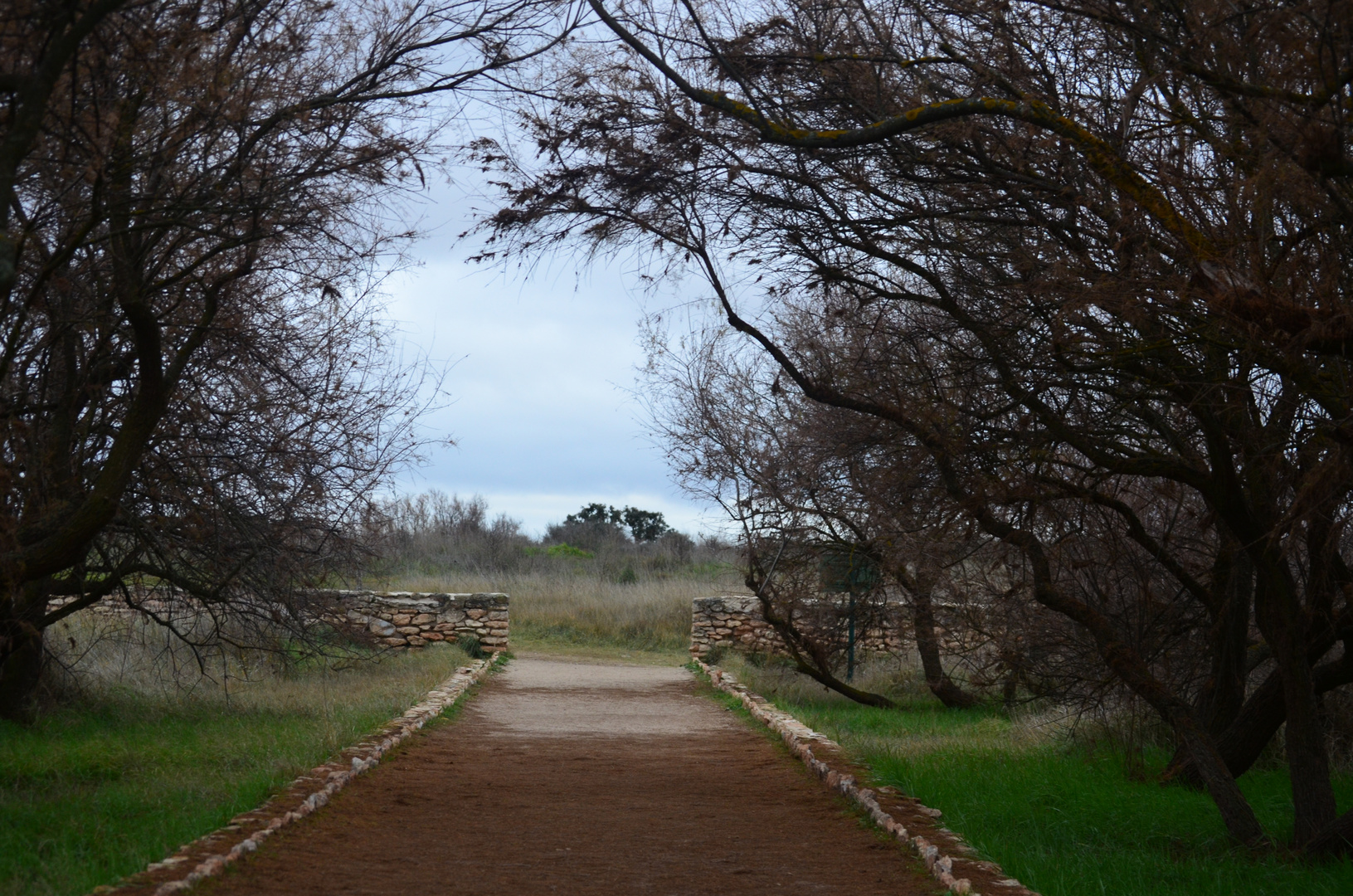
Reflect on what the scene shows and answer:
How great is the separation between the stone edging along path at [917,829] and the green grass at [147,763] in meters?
3.78

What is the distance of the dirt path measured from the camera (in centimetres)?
580

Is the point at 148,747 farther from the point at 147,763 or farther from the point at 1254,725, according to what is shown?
the point at 1254,725

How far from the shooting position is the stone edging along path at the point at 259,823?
5.01m

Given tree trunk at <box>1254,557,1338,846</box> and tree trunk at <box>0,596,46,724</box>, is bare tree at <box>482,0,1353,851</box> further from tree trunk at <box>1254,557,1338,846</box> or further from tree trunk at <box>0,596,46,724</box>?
tree trunk at <box>0,596,46,724</box>

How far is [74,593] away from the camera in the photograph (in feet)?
35.1

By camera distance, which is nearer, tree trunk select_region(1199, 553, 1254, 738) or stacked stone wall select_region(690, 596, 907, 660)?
tree trunk select_region(1199, 553, 1254, 738)

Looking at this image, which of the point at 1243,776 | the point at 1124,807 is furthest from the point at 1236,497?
the point at 1243,776

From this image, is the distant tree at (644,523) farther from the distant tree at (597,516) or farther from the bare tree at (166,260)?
the bare tree at (166,260)

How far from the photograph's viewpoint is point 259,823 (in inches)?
251

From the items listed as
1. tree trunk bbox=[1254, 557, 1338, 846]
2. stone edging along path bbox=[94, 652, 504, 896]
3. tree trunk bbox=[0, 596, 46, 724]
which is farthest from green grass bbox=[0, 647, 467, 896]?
tree trunk bbox=[1254, 557, 1338, 846]

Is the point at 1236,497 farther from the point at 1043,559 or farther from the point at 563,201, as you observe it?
the point at 563,201

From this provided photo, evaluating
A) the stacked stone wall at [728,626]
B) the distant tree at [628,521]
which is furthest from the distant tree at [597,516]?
the stacked stone wall at [728,626]

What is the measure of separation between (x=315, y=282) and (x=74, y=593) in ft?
13.1

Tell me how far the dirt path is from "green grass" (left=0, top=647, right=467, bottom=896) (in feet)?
1.86
